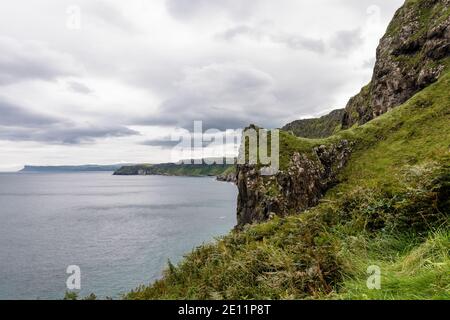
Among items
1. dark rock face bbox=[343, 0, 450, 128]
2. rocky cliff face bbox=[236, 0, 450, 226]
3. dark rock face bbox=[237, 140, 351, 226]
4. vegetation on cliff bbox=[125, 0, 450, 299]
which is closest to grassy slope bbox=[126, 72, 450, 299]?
vegetation on cliff bbox=[125, 0, 450, 299]

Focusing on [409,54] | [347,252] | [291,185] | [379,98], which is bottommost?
[291,185]

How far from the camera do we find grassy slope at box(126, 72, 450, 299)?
6.80 meters

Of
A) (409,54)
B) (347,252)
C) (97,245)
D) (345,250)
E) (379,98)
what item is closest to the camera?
(347,252)

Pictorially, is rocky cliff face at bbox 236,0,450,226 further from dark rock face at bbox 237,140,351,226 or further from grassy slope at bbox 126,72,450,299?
grassy slope at bbox 126,72,450,299

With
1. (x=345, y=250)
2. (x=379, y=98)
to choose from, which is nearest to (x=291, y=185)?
(x=345, y=250)

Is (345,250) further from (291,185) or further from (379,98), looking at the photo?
(379,98)

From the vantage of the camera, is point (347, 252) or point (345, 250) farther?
point (345, 250)

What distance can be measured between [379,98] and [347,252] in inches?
3756

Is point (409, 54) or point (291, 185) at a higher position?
point (409, 54)

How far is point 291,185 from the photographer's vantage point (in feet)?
186

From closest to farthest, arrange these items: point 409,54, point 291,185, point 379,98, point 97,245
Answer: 1. point 291,185
2. point 97,245
3. point 409,54
4. point 379,98

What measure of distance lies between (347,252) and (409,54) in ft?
321

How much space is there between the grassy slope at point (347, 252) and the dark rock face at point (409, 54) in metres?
79.8
